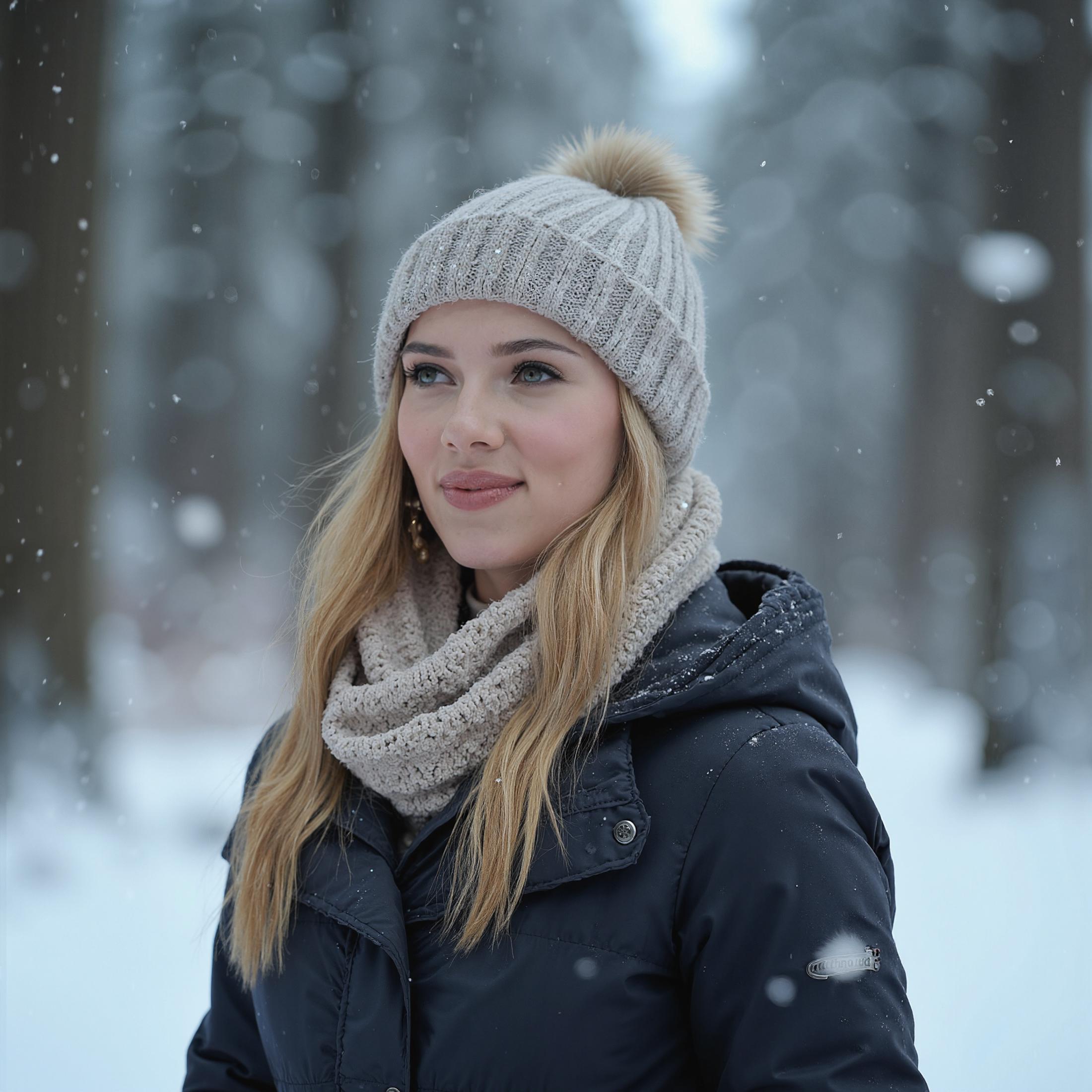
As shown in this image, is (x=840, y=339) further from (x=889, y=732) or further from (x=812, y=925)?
(x=812, y=925)

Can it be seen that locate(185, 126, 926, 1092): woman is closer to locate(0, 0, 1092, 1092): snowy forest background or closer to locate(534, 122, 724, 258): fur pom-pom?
locate(534, 122, 724, 258): fur pom-pom

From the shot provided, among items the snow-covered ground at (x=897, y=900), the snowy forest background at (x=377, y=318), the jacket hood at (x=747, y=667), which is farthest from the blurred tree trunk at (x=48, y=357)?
the jacket hood at (x=747, y=667)

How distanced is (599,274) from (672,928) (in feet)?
3.10

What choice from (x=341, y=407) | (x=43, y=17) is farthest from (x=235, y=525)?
(x=43, y=17)

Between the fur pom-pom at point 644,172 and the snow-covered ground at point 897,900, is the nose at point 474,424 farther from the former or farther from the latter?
the snow-covered ground at point 897,900

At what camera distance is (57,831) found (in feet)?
11.9

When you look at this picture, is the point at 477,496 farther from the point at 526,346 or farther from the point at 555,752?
the point at 555,752

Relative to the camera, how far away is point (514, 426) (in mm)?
1348

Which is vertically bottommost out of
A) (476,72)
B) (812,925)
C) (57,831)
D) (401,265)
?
(57,831)

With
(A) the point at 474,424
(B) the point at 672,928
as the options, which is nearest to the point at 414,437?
(A) the point at 474,424

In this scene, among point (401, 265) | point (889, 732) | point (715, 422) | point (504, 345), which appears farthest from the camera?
point (715, 422)

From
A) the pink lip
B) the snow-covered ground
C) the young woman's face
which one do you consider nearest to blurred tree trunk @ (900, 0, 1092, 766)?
the snow-covered ground

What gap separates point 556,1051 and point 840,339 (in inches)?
149

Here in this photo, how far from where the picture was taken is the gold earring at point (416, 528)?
1651mm
